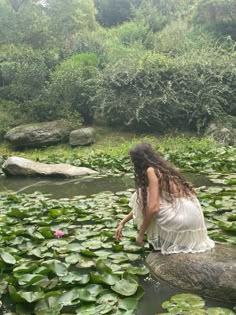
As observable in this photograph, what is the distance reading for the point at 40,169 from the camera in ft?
26.3

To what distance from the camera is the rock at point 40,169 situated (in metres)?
7.75

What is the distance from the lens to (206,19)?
21.4 meters

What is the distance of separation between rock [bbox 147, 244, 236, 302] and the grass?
659 cm

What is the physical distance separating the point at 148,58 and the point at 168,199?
1040cm

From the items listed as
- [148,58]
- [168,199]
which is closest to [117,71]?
[148,58]

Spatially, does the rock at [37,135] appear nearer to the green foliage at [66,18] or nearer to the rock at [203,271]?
the green foliage at [66,18]

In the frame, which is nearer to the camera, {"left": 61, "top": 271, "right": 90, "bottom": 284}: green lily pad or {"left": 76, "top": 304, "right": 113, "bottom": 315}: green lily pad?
{"left": 76, "top": 304, "right": 113, "bottom": 315}: green lily pad

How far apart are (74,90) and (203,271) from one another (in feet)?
36.4

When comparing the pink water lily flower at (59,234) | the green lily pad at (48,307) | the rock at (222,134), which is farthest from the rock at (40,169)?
the green lily pad at (48,307)

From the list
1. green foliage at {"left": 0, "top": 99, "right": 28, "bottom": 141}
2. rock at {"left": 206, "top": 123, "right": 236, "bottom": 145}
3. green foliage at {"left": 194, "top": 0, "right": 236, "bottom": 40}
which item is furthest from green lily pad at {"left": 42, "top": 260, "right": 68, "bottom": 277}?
green foliage at {"left": 194, "top": 0, "right": 236, "bottom": 40}

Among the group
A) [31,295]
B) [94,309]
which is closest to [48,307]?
[31,295]

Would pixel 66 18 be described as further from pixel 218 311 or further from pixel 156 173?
pixel 218 311

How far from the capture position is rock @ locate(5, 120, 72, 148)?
12.1 meters

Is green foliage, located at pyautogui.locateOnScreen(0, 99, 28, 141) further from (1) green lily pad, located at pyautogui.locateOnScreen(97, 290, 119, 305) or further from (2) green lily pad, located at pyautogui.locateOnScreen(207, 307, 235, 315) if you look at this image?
(2) green lily pad, located at pyautogui.locateOnScreen(207, 307, 235, 315)
